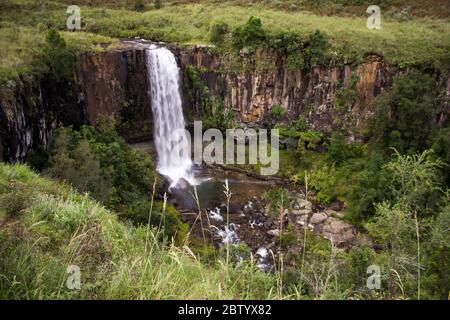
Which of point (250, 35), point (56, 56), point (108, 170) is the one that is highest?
point (250, 35)

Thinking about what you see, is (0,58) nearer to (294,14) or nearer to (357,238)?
(357,238)

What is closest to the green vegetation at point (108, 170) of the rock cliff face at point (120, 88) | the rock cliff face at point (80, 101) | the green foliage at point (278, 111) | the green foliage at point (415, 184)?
the rock cliff face at point (80, 101)

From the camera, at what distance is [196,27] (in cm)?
2595

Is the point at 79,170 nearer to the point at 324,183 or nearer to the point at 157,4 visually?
the point at 324,183

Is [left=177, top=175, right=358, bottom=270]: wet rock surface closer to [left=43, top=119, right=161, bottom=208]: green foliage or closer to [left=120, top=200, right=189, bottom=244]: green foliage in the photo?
[left=120, top=200, right=189, bottom=244]: green foliage

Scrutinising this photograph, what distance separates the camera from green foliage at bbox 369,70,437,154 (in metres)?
17.4

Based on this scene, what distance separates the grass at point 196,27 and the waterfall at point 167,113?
265 centimetres

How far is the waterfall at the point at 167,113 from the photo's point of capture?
69.9ft

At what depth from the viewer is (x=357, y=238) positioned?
16203 millimetres

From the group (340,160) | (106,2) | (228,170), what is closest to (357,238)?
(340,160)

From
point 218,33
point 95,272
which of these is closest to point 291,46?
point 218,33

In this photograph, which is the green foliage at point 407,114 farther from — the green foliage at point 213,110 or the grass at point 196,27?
the green foliage at point 213,110

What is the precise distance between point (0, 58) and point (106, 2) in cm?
1895

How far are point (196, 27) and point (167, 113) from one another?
7.13 metres
